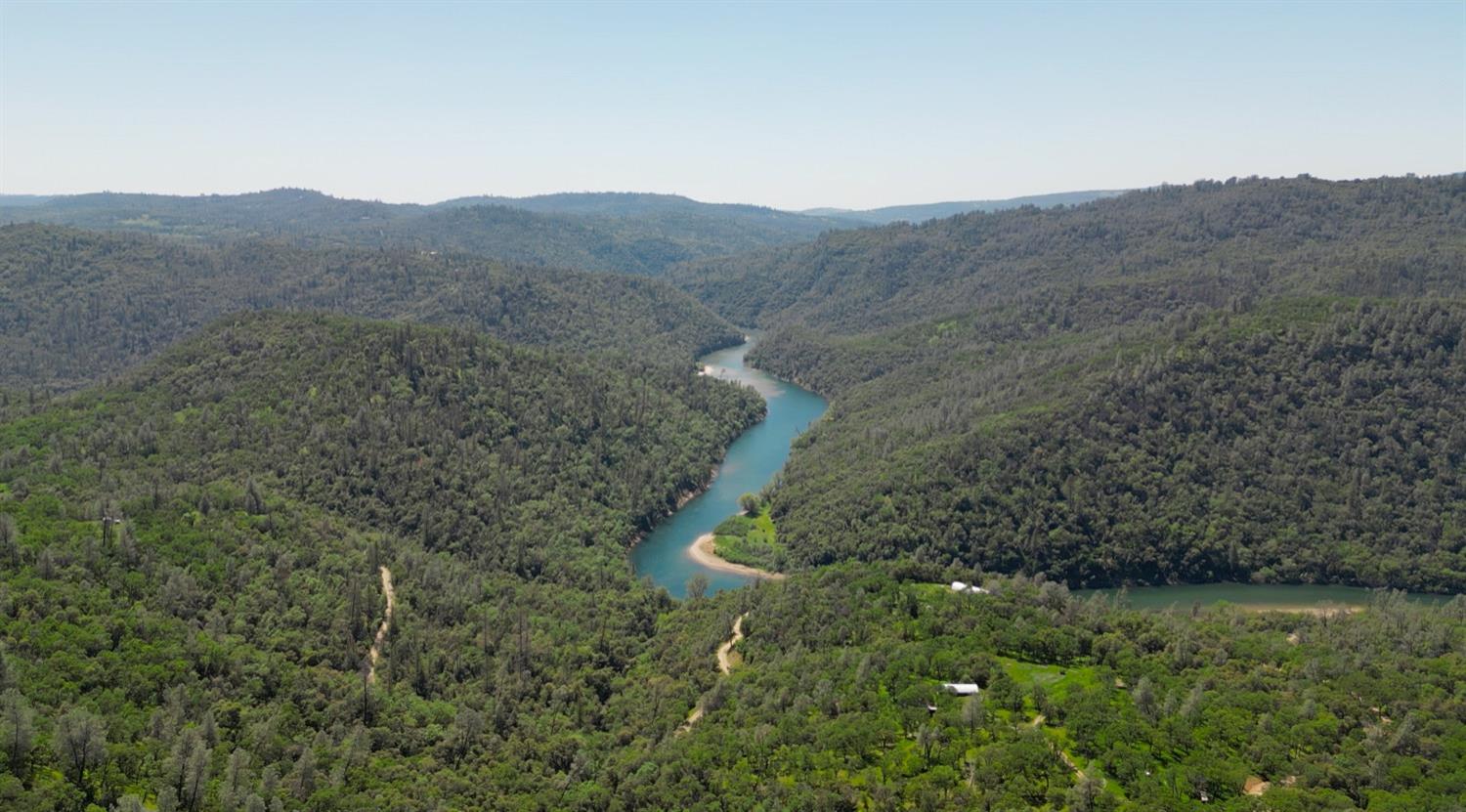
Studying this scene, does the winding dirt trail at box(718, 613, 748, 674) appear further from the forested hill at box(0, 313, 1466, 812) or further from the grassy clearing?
the grassy clearing

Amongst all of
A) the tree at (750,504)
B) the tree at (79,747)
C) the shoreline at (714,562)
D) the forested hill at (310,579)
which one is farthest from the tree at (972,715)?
the tree at (750,504)

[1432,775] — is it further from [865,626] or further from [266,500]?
[266,500]

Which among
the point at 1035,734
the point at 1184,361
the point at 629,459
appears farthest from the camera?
the point at 629,459

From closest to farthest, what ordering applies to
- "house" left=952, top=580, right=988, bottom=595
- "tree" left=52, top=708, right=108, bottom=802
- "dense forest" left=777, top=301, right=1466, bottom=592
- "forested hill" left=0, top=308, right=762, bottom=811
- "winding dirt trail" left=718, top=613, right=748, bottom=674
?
"tree" left=52, top=708, right=108, bottom=802
"forested hill" left=0, top=308, right=762, bottom=811
"winding dirt trail" left=718, top=613, right=748, bottom=674
"house" left=952, top=580, right=988, bottom=595
"dense forest" left=777, top=301, right=1466, bottom=592

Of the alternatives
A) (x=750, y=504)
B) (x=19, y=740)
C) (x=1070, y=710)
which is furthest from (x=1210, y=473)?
(x=19, y=740)

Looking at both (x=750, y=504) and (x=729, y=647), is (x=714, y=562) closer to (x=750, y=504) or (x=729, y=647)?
(x=750, y=504)

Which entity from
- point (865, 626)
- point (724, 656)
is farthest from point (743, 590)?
point (865, 626)

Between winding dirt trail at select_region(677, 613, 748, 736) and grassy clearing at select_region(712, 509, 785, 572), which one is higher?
winding dirt trail at select_region(677, 613, 748, 736)

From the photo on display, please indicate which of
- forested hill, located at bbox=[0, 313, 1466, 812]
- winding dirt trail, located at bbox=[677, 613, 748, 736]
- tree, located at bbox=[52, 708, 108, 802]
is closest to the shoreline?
forested hill, located at bbox=[0, 313, 1466, 812]
